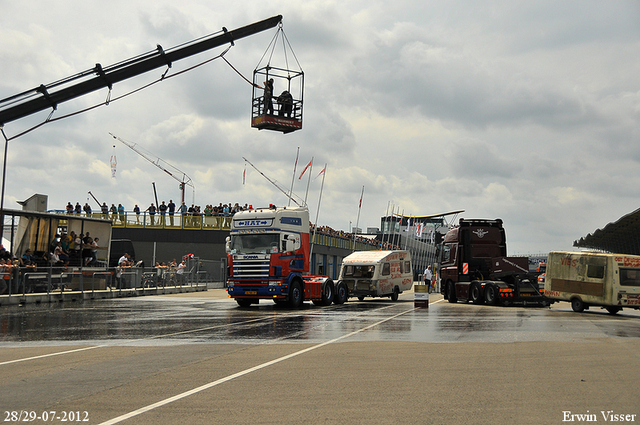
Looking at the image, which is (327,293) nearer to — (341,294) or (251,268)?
(341,294)

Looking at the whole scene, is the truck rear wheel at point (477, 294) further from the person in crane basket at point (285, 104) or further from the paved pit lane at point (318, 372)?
the person in crane basket at point (285, 104)

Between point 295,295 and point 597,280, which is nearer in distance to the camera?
point 597,280

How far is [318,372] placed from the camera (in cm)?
955

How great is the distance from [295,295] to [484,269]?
981cm

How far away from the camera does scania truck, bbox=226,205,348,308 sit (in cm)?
2467

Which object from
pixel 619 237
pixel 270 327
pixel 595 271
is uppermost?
pixel 619 237

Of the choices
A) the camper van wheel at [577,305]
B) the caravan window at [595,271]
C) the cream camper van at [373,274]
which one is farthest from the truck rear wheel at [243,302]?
the caravan window at [595,271]

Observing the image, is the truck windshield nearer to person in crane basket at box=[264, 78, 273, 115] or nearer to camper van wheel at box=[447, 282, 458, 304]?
person in crane basket at box=[264, 78, 273, 115]

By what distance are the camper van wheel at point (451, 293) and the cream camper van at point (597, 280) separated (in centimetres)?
659

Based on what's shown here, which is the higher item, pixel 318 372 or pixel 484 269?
pixel 484 269

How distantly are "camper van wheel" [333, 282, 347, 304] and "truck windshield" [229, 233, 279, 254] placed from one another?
5454mm

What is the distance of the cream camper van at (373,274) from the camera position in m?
32.9

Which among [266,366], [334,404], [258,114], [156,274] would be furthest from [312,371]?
[156,274]

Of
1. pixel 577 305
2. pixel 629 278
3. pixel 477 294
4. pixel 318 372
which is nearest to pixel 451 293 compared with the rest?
pixel 477 294
